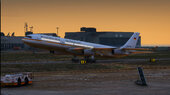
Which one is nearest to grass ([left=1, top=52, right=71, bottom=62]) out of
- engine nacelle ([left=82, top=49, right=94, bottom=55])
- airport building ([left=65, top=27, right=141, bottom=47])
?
engine nacelle ([left=82, top=49, right=94, bottom=55])

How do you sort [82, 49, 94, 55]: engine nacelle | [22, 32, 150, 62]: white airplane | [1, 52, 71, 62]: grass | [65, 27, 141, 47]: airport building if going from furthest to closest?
[65, 27, 141, 47]: airport building
[1, 52, 71, 62]: grass
[82, 49, 94, 55]: engine nacelle
[22, 32, 150, 62]: white airplane

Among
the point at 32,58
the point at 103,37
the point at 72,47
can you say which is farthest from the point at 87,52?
the point at 103,37

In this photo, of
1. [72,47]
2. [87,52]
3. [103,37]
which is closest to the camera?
[72,47]

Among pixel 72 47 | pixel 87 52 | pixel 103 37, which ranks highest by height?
pixel 103 37

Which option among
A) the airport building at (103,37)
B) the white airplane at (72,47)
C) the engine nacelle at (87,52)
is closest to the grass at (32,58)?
the white airplane at (72,47)

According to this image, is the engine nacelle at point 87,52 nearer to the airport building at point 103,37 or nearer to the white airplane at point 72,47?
the white airplane at point 72,47

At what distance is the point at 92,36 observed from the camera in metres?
163

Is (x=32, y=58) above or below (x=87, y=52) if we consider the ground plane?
below

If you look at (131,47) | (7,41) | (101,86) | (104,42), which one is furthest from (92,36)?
(101,86)

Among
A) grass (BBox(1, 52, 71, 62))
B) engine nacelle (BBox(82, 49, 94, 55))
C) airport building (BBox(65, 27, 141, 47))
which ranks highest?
airport building (BBox(65, 27, 141, 47))

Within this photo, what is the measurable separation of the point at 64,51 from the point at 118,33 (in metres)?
111

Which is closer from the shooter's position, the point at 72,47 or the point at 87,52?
the point at 72,47

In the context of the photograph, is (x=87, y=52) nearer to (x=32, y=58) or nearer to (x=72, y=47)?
(x=72, y=47)

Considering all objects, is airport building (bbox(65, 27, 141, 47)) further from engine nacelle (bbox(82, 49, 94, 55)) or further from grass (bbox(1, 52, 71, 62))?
engine nacelle (bbox(82, 49, 94, 55))
